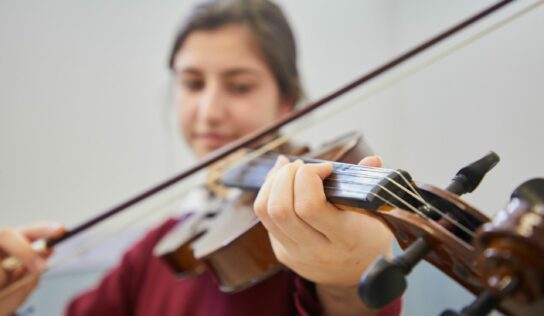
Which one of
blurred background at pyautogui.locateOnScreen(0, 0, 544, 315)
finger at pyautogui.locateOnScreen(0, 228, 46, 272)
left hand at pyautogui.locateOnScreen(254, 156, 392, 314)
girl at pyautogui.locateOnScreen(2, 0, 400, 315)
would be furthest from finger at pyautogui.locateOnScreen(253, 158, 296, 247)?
blurred background at pyautogui.locateOnScreen(0, 0, 544, 315)

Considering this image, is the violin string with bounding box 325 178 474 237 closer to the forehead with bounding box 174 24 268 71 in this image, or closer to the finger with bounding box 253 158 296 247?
the finger with bounding box 253 158 296 247

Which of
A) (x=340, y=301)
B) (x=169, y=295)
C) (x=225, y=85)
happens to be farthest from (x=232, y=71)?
(x=340, y=301)

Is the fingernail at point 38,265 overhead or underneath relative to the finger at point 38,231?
underneath

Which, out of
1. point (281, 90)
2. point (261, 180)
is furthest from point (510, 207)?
point (281, 90)

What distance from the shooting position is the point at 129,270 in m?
0.75

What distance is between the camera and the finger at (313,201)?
0.28 metres

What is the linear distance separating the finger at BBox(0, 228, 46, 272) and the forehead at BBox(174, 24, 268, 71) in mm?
351

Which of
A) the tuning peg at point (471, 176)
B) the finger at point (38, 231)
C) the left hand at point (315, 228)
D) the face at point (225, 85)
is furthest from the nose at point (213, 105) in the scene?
the tuning peg at point (471, 176)

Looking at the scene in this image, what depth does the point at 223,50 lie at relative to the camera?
0.73m

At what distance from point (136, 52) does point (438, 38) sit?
41.6 inches

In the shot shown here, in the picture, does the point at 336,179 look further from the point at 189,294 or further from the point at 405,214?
the point at 189,294

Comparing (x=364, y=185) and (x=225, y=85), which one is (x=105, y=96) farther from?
(x=364, y=185)

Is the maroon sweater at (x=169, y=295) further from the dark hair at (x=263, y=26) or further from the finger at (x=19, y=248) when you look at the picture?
the dark hair at (x=263, y=26)

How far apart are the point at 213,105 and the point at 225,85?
1.6 inches
